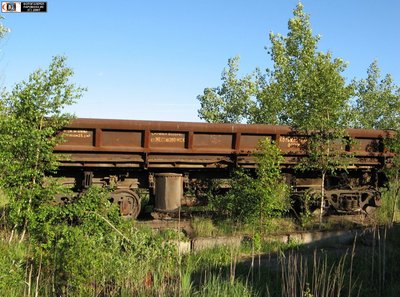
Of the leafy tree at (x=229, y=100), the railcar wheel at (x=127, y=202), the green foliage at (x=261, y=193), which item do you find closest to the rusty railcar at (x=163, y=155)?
the railcar wheel at (x=127, y=202)

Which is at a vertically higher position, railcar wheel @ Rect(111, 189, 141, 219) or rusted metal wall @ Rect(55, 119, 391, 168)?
rusted metal wall @ Rect(55, 119, 391, 168)

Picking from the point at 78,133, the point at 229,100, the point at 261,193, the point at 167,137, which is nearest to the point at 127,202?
the point at 167,137

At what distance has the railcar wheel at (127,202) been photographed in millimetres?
9820

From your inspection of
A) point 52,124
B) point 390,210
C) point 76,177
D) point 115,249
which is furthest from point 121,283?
point 390,210

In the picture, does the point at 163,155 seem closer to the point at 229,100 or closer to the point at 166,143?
the point at 166,143

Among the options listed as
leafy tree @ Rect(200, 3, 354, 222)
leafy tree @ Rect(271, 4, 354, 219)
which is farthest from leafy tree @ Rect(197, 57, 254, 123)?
leafy tree @ Rect(271, 4, 354, 219)

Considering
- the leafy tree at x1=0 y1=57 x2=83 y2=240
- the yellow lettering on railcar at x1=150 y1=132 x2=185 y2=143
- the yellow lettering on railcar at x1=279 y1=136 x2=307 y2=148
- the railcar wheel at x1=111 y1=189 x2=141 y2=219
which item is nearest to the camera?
the leafy tree at x1=0 y1=57 x2=83 y2=240

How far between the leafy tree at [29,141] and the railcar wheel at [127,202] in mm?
2230

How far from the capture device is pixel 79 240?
16.8ft

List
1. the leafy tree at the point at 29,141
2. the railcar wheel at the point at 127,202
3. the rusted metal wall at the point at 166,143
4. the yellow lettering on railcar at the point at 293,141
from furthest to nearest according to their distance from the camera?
the yellow lettering on railcar at the point at 293,141 < the railcar wheel at the point at 127,202 < the rusted metal wall at the point at 166,143 < the leafy tree at the point at 29,141

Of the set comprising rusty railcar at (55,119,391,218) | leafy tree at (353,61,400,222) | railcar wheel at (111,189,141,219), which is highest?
leafy tree at (353,61,400,222)

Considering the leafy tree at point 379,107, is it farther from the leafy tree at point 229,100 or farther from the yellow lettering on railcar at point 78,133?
the yellow lettering on railcar at point 78,133

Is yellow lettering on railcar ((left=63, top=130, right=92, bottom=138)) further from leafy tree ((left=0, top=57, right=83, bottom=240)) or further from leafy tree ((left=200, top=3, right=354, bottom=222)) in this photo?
leafy tree ((left=200, top=3, right=354, bottom=222))

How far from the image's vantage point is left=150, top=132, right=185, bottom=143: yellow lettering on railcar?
9977mm
